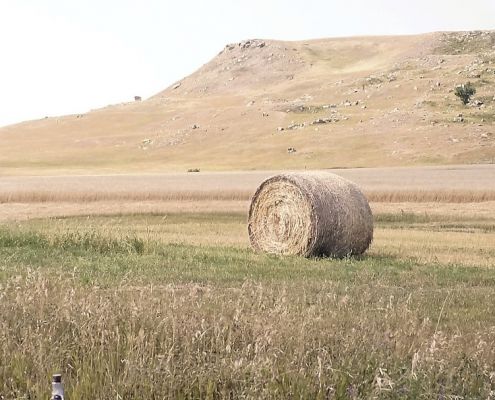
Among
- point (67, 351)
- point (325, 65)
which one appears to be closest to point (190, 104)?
point (325, 65)

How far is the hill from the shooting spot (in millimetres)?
71312

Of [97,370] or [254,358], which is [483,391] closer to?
[254,358]

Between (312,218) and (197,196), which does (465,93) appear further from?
(312,218)

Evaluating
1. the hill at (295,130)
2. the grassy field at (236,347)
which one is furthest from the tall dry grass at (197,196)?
the hill at (295,130)

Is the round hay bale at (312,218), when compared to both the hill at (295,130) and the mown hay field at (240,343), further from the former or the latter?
the hill at (295,130)

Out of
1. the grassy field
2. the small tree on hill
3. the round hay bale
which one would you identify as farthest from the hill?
the grassy field

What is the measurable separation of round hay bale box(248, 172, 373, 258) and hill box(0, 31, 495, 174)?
155 feet

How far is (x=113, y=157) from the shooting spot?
310ft

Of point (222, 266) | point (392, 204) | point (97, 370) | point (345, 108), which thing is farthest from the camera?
point (345, 108)

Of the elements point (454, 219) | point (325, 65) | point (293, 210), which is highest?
point (325, 65)

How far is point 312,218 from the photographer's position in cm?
1745

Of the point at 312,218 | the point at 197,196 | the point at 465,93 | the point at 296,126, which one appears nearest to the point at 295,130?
the point at 296,126

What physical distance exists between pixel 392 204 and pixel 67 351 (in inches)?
1031

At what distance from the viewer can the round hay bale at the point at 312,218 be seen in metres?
17.4
